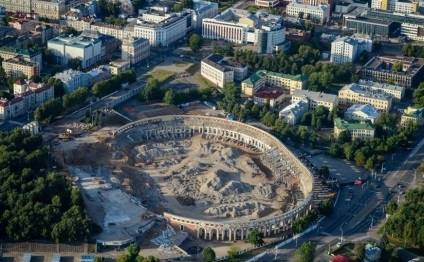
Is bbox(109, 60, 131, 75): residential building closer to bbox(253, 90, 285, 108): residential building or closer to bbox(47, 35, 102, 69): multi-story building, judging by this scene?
bbox(47, 35, 102, 69): multi-story building

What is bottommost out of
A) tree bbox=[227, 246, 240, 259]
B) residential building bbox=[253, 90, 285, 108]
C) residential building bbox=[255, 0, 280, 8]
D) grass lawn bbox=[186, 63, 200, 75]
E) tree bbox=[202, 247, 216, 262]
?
tree bbox=[227, 246, 240, 259]

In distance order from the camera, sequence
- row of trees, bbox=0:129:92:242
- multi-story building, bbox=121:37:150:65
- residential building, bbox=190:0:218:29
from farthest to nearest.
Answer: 1. residential building, bbox=190:0:218:29
2. multi-story building, bbox=121:37:150:65
3. row of trees, bbox=0:129:92:242

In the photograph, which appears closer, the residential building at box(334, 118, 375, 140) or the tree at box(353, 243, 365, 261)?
the tree at box(353, 243, 365, 261)

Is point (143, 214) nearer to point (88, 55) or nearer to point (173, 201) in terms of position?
point (173, 201)

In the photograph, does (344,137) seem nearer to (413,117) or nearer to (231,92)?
(413,117)

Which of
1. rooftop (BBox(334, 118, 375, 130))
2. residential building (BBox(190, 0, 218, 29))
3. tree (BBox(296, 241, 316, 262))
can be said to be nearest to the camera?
tree (BBox(296, 241, 316, 262))

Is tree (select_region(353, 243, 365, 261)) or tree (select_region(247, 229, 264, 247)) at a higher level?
tree (select_region(353, 243, 365, 261))

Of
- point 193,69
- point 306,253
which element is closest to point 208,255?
point 306,253

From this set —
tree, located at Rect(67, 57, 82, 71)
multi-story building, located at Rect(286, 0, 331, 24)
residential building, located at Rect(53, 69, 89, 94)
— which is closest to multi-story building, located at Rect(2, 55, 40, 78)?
residential building, located at Rect(53, 69, 89, 94)
